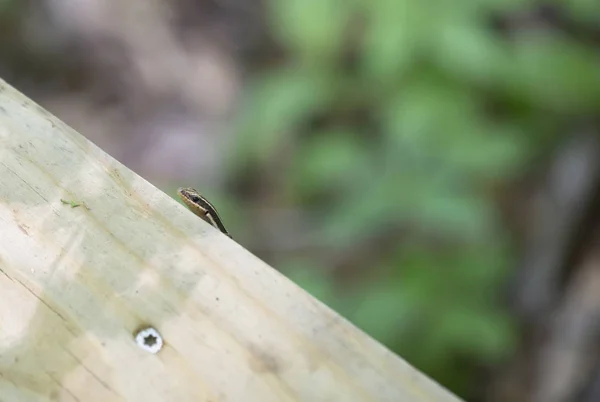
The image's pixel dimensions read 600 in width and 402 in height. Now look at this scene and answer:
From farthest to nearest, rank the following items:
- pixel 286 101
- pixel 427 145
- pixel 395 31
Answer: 1. pixel 286 101
2. pixel 427 145
3. pixel 395 31

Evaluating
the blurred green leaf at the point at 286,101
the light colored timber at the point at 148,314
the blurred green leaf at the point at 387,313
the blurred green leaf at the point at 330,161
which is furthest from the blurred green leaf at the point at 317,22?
the light colored timber at the point at 148,314

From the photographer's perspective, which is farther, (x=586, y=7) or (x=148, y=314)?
(x=586, y=7)

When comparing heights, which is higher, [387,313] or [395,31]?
[395,31]

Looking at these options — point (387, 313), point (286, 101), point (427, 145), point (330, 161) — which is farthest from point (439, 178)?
point (286, 101)

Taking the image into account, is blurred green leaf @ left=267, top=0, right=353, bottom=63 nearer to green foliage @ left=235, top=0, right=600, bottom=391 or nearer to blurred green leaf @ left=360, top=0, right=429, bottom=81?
green foliage @ left=235, top=0, right=600, bottom=391

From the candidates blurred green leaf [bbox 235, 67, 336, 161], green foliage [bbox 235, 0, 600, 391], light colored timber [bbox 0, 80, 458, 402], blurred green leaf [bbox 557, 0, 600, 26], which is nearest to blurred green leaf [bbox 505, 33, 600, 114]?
green foliage [bbox 235, 0, 600, 391]

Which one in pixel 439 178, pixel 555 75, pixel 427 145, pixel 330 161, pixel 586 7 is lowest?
pixel 330 161

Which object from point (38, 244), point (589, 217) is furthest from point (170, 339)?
point (589, 217)

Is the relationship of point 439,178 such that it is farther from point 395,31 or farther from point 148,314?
point 148,314
